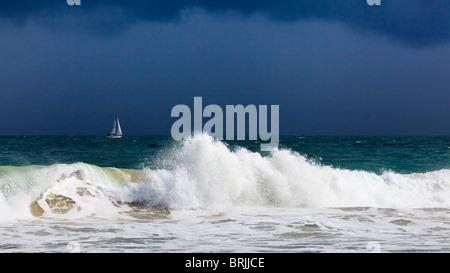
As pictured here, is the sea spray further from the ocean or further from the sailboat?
the sailboat

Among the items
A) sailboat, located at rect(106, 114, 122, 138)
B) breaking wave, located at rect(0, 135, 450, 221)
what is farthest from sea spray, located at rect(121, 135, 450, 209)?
sailboat, located at rect(106, 114, 122, 138)

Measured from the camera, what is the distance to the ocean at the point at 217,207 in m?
8.81

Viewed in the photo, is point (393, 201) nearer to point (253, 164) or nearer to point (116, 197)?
point (253, 164)

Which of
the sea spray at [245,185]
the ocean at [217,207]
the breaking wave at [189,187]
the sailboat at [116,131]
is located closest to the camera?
the ocean at [217,207]

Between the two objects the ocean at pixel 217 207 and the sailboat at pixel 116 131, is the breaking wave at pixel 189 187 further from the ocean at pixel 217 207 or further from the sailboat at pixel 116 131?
the sailboat at pixel 116 131

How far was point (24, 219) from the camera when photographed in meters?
11.7

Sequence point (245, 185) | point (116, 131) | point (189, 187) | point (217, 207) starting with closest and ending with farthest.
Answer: point (217, 207) → point (189, 187) → point (245, 185) → point (116, 131)

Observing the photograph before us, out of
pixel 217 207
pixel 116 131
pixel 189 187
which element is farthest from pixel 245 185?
pixel 116 131

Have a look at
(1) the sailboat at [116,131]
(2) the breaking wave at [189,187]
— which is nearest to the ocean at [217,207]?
(2) the breaking wave at [189,187]

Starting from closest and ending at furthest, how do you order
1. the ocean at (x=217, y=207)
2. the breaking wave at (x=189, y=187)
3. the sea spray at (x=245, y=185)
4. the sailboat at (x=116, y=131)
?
1. the ocean at (x=217, y=207)
2. the breaking wave at (x=189, y=187)
3. the sea spray at (x=245, y=185)
4. the sailboat at (x=116, y=131)

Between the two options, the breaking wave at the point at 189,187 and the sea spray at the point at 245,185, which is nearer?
the breaking wave at the point at 189,187

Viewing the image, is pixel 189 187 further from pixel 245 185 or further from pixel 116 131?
pixel 116 131

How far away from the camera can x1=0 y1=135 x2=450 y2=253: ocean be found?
347 inches

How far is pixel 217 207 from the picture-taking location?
45.1 feet
